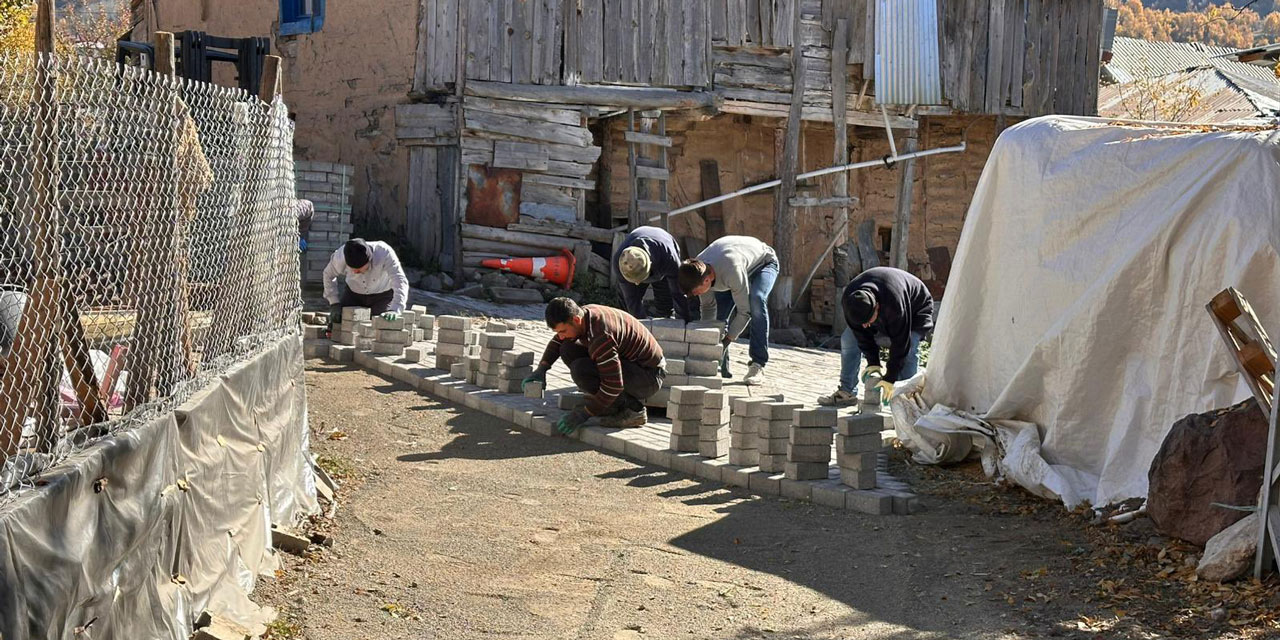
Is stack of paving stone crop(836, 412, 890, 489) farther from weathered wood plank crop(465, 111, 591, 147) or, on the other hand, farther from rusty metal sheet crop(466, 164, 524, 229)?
weathered wood plank crop(465, 111, 591, 147)

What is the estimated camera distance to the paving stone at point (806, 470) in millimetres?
7453

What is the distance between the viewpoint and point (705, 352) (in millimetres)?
9930

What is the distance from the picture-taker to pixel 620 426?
8.78 m

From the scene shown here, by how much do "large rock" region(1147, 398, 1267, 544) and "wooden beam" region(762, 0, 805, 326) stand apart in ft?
37.2

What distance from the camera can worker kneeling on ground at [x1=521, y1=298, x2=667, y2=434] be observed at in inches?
328

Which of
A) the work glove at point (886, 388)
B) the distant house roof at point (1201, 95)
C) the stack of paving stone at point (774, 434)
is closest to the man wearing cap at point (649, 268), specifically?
the work glove at point (886, 388)

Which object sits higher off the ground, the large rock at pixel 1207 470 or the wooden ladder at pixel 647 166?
the wooden ladder at pixel 647 166

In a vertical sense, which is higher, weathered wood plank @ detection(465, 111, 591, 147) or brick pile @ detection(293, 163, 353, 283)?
weathered wood plank @ detection(465, 111, 591, 147)

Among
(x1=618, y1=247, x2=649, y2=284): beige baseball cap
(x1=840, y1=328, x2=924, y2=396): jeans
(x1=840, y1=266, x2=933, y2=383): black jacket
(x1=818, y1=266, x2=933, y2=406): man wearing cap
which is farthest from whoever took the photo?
(x1=618, y1=247, x2=649, y2=284): beige baseball cap

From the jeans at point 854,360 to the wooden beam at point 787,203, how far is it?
7.28m

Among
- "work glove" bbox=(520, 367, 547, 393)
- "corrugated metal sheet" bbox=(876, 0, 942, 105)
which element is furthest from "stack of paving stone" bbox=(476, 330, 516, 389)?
"corrugated metal sheet" bbox=(876, 0, 942, 105)

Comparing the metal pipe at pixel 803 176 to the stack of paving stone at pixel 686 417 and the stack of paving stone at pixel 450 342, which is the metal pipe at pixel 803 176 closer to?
the stack of paving stone at pixel 450 342

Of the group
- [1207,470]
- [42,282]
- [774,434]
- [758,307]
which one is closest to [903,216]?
[758,307]

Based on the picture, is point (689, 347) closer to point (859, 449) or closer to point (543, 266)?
Result: point (859, 449)
